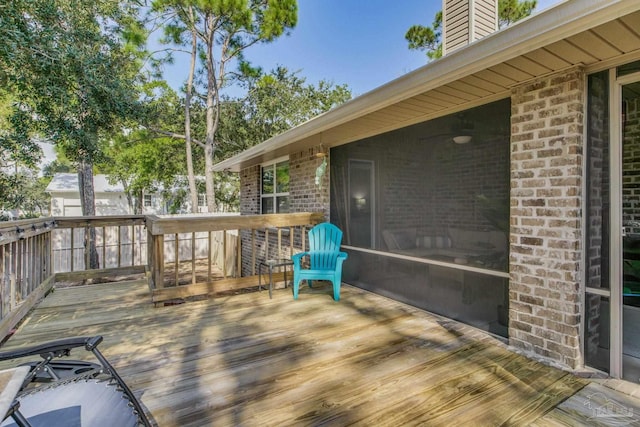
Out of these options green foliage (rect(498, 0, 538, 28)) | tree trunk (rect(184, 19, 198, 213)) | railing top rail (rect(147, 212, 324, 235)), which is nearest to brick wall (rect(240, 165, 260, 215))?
railing top rail (rect(147, 212, 324, 235))

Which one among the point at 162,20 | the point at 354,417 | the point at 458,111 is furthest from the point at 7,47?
the point at 162,20

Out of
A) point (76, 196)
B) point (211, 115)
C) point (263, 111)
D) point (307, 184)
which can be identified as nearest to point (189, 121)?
point (211, 115)

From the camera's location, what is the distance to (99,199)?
57.8 feet

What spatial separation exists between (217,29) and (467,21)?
11.3 m

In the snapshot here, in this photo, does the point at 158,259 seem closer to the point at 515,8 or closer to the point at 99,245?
the point at 99,245

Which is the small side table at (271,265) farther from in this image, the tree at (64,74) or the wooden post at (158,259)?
the tree at (64,74)

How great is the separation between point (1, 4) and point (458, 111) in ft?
19.6

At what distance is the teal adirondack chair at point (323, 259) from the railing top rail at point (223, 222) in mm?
546

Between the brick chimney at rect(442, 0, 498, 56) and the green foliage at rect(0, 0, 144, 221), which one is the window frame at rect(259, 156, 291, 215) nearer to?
the green foliage at rect(0, 0, 144, 221)

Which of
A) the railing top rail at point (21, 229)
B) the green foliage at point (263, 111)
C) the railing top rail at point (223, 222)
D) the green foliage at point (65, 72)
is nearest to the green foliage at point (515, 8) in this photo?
the green foliage at point (263, 111)

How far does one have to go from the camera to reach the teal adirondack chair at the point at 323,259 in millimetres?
4000

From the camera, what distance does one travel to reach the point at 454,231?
10.6ft

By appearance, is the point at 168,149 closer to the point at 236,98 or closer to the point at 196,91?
the point at 196,91

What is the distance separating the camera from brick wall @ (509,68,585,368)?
228cm
